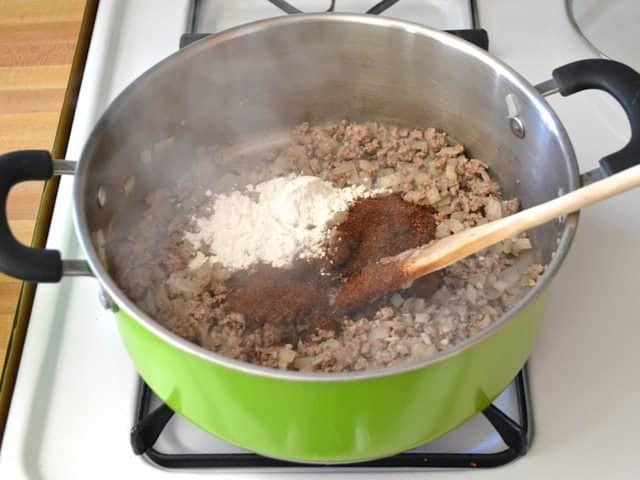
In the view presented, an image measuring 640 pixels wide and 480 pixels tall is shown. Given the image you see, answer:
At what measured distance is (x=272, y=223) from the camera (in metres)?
0.90

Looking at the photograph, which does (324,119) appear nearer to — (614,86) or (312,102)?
(312,102)

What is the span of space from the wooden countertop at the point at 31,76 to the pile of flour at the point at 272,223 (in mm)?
198

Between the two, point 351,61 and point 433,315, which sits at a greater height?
point 351,61

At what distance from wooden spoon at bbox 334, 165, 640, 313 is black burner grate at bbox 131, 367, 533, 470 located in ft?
0.49

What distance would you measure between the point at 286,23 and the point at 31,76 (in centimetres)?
35

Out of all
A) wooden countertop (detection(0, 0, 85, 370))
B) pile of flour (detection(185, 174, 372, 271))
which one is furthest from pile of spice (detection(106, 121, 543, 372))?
wooden countertop (detection(0, 0, 85, 370))

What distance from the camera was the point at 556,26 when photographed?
106cm

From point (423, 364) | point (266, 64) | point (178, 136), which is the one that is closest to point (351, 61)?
point (266, 64)

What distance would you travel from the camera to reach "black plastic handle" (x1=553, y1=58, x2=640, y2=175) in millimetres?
703

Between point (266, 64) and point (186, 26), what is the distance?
7.3 inches

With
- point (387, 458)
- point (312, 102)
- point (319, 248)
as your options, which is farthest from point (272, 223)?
point (387, 458)

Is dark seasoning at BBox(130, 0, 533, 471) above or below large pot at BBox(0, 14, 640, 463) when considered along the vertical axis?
below

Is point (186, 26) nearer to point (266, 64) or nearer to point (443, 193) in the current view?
point (266, 64)

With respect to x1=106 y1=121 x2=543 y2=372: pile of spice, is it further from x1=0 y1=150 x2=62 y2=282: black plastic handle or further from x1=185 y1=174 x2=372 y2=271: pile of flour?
x1=0 y1=150 x2=62 y2=282: black plastic handle
